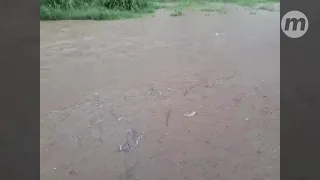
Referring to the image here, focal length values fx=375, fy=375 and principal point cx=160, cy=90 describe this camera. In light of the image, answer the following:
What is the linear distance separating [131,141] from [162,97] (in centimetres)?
29

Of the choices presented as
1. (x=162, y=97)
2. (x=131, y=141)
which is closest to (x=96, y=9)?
(x=162, y=97)

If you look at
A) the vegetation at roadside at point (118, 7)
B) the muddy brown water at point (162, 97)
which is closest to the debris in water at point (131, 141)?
the muddy brown water at point (162, 97)

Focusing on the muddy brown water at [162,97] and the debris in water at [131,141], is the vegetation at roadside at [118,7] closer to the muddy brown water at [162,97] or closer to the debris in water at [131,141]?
the muddy brown water at [162,97]

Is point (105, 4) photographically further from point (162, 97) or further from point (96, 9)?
point (162, 97)

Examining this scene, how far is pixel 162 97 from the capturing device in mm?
2033

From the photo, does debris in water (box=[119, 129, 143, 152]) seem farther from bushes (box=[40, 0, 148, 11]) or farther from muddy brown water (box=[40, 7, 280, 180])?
bushes (box=[40, 0, 148, 11])

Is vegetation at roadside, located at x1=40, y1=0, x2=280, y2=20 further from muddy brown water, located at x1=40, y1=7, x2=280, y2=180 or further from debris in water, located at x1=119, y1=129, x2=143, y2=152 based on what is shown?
debris in water, located at x1=119, y1=129, x2=143, y2=152

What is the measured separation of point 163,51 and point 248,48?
47 centimetres

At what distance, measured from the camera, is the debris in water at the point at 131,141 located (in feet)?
6.38

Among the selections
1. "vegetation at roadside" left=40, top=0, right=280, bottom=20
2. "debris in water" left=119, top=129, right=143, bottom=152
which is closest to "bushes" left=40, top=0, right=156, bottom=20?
"vegetation at roadside" left=40, top=0, right=280, bottom=20

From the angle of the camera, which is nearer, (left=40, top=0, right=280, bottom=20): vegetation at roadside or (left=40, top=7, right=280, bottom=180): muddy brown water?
(left=40, top=7, right=280, bottom=180): muddy brown water

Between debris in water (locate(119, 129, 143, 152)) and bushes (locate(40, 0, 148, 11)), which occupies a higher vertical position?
bushes (locate(40, 0, 148, 11))

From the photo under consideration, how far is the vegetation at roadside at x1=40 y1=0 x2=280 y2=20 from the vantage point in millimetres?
2057
